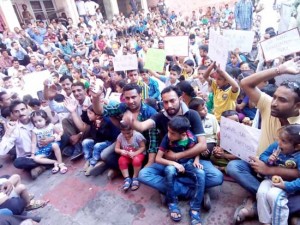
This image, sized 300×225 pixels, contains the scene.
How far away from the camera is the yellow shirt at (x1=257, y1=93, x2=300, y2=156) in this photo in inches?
84.3

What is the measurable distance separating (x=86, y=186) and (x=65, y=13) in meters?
11.7

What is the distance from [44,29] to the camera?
10.1 metres

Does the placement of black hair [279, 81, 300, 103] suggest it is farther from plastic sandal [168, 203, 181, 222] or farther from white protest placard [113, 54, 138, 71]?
white protest placard [113, 54, 138, 71]

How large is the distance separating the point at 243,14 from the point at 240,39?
4.55 m

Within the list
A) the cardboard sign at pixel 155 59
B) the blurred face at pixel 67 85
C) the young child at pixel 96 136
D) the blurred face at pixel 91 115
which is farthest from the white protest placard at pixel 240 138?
the blurred face at pixel 67 85

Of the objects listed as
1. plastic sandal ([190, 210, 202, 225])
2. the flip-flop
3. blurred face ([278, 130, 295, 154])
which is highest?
blurred face ([278, 130, 295, 154])

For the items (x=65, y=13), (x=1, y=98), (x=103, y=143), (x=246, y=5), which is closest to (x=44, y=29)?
(x=65, y=13)

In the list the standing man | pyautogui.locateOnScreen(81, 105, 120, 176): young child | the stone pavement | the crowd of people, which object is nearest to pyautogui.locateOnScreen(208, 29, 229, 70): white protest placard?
the crowd of people

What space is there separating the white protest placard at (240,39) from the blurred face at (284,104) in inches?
70.8

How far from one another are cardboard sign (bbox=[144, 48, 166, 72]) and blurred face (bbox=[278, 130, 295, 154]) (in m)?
2.56

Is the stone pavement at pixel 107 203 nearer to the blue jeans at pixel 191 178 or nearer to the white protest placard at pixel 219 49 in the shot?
the blue jeans at pixel 191 178

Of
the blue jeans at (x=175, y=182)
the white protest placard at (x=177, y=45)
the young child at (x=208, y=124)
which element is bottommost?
the blue jeans at (x=175, y=182)

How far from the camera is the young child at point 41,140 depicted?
3502 mm

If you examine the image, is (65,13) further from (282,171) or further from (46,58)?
(282,171)
